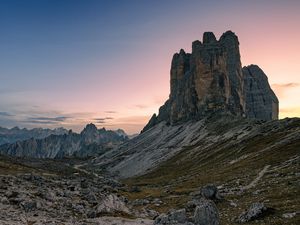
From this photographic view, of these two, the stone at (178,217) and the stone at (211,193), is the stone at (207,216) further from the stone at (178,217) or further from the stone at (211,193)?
the stone at (211,193)

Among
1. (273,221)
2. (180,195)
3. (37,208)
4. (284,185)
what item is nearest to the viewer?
(273,221)

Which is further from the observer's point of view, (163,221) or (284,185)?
A: (284,185)

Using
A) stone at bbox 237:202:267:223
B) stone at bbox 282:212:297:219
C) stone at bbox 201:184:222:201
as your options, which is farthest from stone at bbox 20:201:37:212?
stone at bbox 282:212:297:219

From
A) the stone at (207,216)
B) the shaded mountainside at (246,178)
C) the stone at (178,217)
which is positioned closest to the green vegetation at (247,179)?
the shaded mountainside at (246,178)

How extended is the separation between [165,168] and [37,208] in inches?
5586

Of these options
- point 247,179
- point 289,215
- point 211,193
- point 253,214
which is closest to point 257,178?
point 247,179

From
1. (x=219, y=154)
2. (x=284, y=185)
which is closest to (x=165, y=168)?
(x=219, y=154)

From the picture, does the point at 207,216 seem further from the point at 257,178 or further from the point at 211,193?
the point at 257,178


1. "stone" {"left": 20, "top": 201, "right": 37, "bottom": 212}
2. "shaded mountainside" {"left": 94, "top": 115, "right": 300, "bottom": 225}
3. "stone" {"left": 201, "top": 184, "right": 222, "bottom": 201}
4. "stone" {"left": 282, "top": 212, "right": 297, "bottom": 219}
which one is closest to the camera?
"stone" {"left": 282, "top": 212, "right": 297, "bottom": 219}

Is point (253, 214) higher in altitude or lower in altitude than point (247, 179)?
lower

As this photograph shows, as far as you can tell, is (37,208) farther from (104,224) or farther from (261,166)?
(261,166)

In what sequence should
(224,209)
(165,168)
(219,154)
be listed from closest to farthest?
(224,209)
(219,154)
(165,168)

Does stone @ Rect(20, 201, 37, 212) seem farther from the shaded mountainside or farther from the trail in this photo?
the trail

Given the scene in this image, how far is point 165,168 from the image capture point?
609 feet
